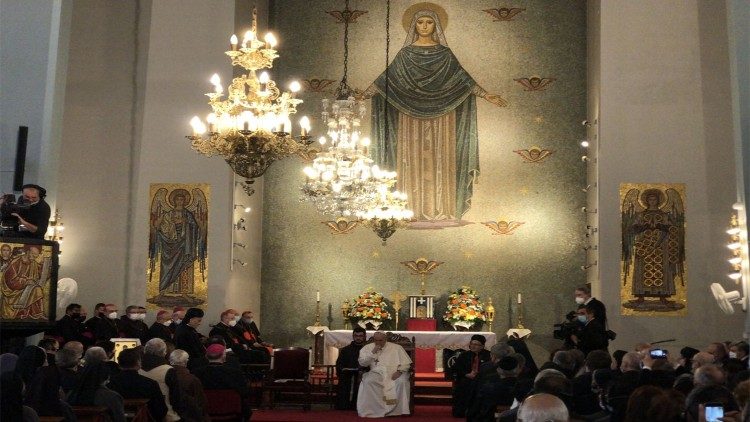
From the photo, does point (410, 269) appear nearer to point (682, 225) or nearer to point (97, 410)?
point (682, 225)

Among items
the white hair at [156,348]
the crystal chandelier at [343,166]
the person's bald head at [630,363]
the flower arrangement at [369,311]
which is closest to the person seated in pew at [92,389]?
the white hair at [156,348]

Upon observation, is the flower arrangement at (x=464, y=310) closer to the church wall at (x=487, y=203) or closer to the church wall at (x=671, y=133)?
the church wall at (x=487, y=203)

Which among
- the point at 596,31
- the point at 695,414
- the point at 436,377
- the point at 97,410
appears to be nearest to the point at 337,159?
the point at 436,377

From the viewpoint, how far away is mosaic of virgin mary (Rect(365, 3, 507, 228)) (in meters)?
19.4

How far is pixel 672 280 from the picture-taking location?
1620 cm

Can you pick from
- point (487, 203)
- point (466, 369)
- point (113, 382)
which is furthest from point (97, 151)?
point (113, 382)

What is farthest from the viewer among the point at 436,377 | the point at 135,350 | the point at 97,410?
the point at 436,377

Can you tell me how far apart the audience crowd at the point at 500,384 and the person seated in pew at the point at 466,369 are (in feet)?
3.00

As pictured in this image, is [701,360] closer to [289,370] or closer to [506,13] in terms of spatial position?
[289,370]

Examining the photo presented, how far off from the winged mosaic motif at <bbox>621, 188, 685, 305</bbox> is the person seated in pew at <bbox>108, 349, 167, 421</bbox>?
9.65 m

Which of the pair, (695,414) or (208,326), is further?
(208,326)

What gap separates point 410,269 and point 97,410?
1175 cm

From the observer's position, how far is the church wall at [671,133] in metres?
16.2

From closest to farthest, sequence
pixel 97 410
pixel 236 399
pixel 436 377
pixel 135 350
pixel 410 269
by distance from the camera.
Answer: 1. pixel 97 410
2. pixel 135 350
3. pixel 236 399
4. pixel 436 377
5. pixel 410 269
